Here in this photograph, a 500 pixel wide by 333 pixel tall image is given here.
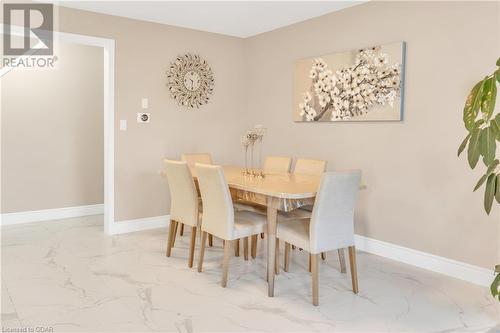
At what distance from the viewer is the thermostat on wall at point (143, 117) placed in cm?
457

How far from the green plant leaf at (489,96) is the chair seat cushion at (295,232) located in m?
1.32

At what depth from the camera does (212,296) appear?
282cm

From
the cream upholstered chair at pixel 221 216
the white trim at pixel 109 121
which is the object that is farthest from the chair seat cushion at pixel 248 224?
the white trim at pixel 109 121

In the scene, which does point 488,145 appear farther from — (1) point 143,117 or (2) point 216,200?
(1) point 143,117

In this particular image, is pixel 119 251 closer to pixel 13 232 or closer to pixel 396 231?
pixel 13 232

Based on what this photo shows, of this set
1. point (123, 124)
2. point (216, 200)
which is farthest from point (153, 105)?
point (216, 200)

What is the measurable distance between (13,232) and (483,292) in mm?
4527

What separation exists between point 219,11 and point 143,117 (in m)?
1.43

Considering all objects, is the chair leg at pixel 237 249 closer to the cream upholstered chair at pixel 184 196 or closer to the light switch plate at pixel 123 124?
the cream upholstered chair at pixel 184 196

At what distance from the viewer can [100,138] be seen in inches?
216

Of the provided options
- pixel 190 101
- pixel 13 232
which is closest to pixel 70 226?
pixel 13 232

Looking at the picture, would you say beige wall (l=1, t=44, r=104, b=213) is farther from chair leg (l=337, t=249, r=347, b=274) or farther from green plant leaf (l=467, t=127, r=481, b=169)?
green plant leaf (l=467, t=127, r=481, b=169)

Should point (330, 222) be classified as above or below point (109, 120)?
below

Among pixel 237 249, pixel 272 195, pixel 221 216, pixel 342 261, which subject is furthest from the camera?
pixel 237 249
